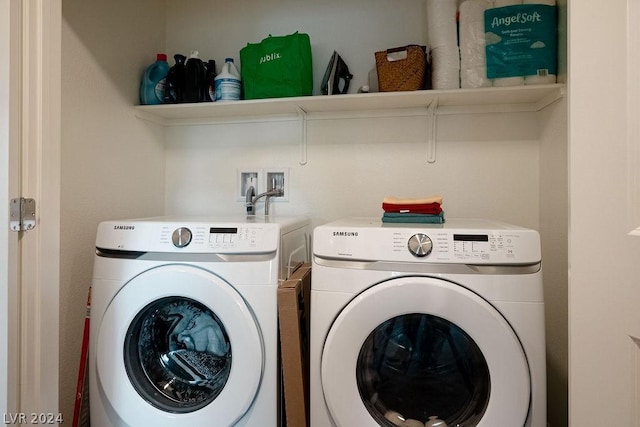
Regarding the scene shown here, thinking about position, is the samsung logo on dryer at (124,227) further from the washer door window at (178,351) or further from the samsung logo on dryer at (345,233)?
the samsung logo on dryer at (345,233)

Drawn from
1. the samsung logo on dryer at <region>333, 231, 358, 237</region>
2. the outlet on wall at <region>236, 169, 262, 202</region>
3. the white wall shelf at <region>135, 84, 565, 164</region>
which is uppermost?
the white wall shelf at <region>135, 84, 565, 164</region>

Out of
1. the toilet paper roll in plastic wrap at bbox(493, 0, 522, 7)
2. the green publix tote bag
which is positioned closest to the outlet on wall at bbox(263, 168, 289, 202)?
the green publix tote bag

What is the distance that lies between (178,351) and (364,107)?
1.33 metres

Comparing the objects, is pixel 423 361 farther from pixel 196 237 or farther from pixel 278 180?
pixel 278 180

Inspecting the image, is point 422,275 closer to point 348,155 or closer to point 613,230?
point 613,230

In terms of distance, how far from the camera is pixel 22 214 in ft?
3.01

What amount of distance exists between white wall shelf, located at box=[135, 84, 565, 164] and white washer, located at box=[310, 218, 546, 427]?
2.36 ft

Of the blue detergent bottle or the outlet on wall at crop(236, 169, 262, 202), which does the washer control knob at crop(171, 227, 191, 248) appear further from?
the blue detergent bottle

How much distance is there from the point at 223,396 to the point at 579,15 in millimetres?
1361

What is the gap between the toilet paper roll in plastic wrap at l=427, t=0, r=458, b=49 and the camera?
4.99 ft

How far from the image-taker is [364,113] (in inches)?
70.7

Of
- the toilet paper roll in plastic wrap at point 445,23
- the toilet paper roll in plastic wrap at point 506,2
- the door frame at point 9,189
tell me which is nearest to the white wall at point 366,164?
the toilet paper roll in plastic wrap at point 445,23

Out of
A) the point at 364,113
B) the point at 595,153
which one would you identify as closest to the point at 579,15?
the point at 595,153

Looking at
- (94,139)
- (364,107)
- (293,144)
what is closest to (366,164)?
(364,107)
